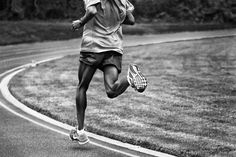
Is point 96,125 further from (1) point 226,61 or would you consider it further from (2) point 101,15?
(1) point 226,61

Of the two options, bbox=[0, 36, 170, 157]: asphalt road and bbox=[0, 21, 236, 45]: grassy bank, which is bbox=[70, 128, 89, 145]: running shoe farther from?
bbox=[0, 21, 236, 45]: grassy bank

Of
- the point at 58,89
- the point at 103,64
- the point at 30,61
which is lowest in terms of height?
the point at 30,61

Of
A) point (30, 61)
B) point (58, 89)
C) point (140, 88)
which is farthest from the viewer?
point (30, 61)

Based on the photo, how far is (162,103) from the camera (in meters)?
10.3

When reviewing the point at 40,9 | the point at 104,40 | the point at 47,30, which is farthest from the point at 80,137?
the point at 40,9

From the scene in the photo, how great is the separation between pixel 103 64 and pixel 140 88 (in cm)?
79

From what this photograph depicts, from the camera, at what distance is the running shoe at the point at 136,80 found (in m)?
6.15

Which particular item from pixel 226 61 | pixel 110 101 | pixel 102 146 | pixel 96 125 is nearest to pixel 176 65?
pixel 226 61

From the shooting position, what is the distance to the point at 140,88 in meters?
6.14

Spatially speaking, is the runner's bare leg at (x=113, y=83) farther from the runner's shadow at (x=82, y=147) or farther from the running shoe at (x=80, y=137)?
the runner's shadow at (x=82, y=147)

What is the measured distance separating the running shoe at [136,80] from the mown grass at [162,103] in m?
0.99

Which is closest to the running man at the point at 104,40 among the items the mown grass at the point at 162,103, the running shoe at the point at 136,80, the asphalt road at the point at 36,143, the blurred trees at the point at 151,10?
the running shoe at the point at 136,80

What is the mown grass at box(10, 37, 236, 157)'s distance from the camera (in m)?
7.42

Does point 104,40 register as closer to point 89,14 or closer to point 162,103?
point 89,14
